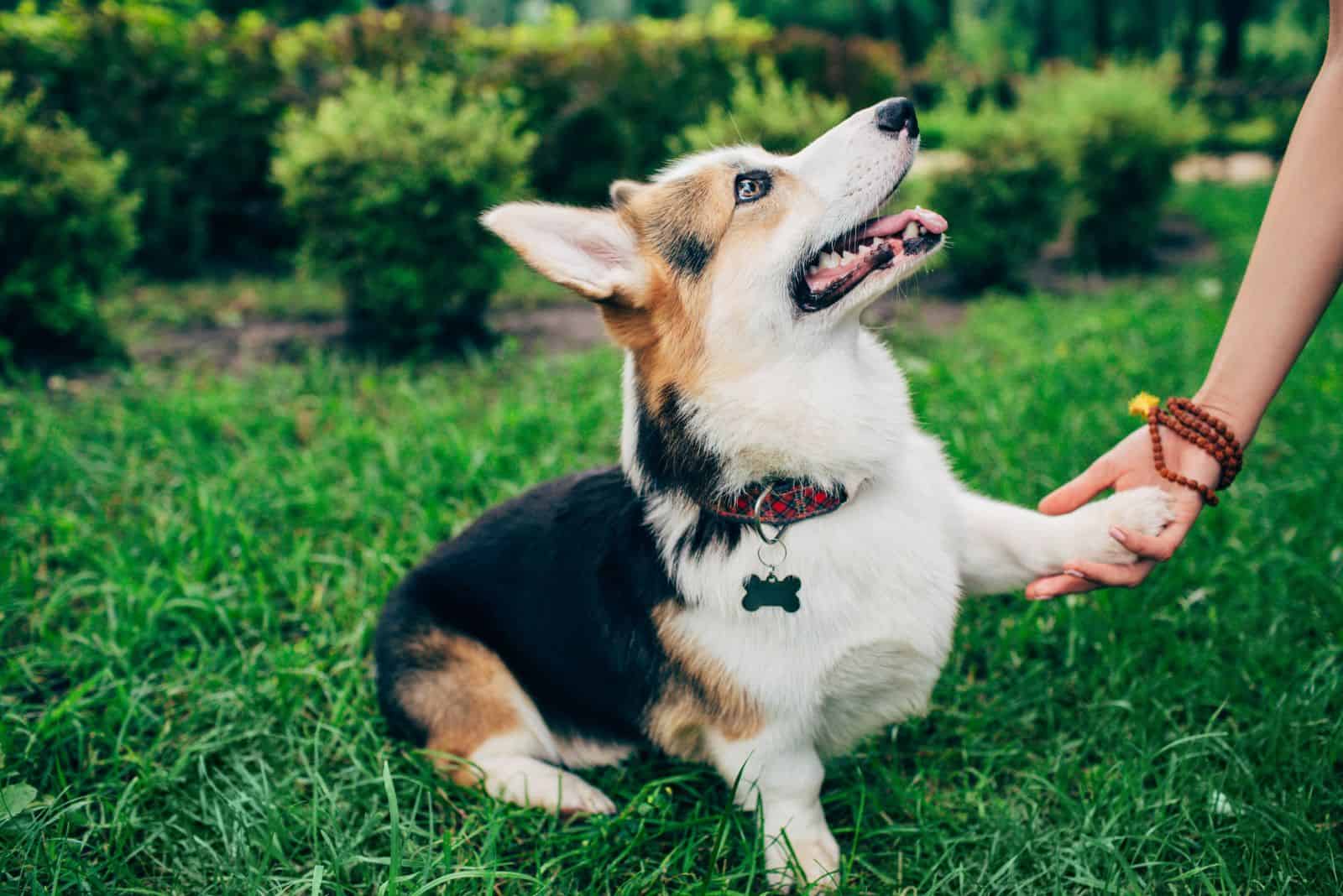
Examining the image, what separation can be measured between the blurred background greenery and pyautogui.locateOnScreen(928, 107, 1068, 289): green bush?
0.07ft

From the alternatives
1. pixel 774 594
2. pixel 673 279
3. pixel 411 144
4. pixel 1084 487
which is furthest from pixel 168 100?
pixel 1084 487

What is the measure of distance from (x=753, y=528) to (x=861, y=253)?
736mm

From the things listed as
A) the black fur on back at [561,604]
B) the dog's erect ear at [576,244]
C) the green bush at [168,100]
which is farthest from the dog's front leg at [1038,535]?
the green bush at [168,100]

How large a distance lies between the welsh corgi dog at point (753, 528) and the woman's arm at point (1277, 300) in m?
0.09

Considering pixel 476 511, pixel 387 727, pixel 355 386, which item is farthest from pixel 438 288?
pixel 387 727

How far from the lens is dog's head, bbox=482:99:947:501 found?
210 centimetres

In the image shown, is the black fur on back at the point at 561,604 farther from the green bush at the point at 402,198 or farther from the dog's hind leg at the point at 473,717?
the green bush at the point at 402,198

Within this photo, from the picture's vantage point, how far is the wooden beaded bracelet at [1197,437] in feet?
6.84

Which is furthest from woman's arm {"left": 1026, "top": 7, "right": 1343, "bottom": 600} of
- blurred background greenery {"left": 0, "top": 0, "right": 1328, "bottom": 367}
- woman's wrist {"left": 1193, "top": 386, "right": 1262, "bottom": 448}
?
blurred background greenery {"left": 0, "top": 0, "right": 1328, "bottom": 367}

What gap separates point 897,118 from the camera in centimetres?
217

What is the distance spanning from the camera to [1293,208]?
1950mm

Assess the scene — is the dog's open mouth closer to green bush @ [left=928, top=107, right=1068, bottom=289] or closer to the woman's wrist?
the woman's wrist

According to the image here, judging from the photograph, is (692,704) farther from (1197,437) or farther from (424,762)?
(1197,437)

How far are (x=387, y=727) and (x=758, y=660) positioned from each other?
1.22m
